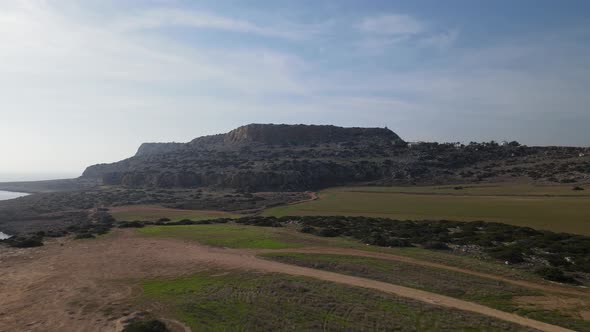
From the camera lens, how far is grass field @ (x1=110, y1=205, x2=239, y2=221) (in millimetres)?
55344

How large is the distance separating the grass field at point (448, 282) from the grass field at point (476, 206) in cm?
2020

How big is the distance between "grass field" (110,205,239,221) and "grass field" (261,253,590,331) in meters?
31.5

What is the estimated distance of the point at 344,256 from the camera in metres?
25.8

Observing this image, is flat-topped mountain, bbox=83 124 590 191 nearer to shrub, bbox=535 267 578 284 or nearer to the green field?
the green field

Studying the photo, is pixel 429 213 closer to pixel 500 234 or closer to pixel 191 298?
pixel 500 234

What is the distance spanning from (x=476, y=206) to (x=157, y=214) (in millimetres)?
44879

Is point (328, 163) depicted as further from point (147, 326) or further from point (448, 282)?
point (147, 326)

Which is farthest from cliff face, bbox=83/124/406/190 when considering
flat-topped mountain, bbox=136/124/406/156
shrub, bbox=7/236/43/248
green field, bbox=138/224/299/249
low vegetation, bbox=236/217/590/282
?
shrub, bbox=7/236/43/248

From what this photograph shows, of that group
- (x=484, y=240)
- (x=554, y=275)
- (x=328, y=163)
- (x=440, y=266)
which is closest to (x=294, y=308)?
(x=440, y=266)

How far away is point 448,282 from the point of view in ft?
65.6

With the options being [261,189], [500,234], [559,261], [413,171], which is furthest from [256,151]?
[559,261]

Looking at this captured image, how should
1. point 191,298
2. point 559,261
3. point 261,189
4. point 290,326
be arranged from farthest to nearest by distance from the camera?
1. point 261,189
2. point 559,261
3. point 191,298
4. point 290,326

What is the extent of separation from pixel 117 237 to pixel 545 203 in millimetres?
50563

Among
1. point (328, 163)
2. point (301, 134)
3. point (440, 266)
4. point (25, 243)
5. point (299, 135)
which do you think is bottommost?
point (440, 266)
